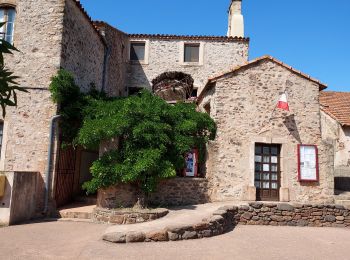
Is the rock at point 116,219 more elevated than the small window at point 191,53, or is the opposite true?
the small window at point 191,53

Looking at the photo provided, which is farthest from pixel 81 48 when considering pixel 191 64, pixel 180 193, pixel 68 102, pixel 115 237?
pixel 191 64

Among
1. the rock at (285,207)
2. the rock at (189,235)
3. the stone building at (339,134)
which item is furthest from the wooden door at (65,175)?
the stone building at (339,134)

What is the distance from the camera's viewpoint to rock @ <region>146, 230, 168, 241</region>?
6441 millimetres

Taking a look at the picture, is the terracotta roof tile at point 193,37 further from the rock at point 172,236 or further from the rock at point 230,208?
the rock at point 172,236

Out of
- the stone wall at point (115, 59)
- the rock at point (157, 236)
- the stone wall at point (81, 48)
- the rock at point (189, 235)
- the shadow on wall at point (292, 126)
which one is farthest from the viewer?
the stone wall at point (115, 59)

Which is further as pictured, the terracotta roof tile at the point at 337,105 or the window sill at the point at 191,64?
the window sill at the point at 191,64

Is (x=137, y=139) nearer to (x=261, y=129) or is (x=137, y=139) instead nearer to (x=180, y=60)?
(x=261, y=129)

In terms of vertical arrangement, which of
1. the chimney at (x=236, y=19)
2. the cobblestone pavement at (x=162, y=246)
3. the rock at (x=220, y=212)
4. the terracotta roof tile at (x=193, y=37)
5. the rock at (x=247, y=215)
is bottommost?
the cobblestone pavement at (x=162, y=246)

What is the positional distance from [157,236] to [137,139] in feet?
10.2

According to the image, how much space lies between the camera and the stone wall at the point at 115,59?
1373cm

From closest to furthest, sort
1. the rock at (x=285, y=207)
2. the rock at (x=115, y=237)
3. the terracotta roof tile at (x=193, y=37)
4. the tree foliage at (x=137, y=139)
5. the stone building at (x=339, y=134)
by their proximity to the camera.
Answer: the rock at (x=115, y=237) → the tree foliage at (x=137, y=139) → the rock at (x=285, y=207) → the stone building at (x=339, y=134) → the terracotta roof tile at (x=193, y=37)

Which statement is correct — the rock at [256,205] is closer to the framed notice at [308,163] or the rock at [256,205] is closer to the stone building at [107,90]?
the stone building at [107,90]

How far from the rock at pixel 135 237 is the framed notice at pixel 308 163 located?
6.39 metres

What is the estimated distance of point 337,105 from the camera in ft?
52.0
